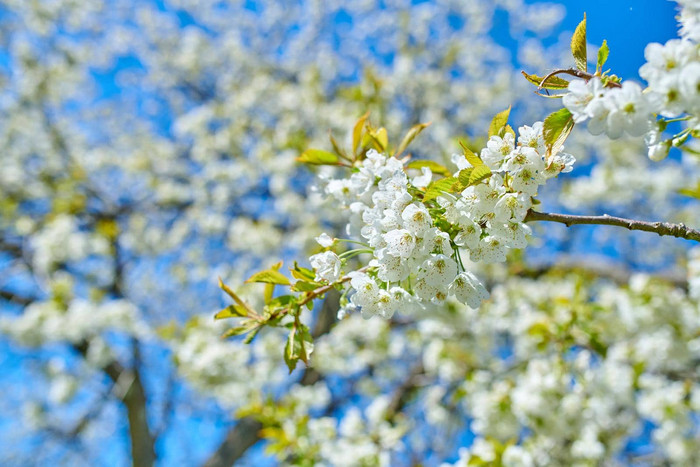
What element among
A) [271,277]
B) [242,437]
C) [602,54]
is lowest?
[242,437]

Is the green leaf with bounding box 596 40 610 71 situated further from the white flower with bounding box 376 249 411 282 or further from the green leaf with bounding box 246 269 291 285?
the green leaf with bounding box 246 269 291 285

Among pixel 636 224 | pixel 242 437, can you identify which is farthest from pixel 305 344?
pixel 242 437

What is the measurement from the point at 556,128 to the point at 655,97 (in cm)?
15

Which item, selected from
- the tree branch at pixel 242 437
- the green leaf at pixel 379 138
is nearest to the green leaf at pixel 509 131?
the green leaf at pixel 379 138

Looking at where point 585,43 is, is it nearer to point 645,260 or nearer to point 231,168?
point 231,168

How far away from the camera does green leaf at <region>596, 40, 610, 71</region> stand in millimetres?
754

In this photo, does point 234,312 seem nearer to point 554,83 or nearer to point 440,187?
point 440,187

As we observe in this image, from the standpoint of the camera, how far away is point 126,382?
4219mm

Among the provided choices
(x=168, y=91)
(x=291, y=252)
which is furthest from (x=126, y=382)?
(x=168, y=91)

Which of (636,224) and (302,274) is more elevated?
(636,224)

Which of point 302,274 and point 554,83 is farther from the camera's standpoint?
point 302,274

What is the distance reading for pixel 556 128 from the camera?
2.47 feet

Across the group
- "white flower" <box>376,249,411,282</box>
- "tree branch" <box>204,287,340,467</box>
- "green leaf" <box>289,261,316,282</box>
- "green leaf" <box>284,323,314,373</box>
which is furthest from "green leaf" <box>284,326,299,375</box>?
"tree branch" <box>204,287,340,467</box>

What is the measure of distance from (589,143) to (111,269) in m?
6.67
